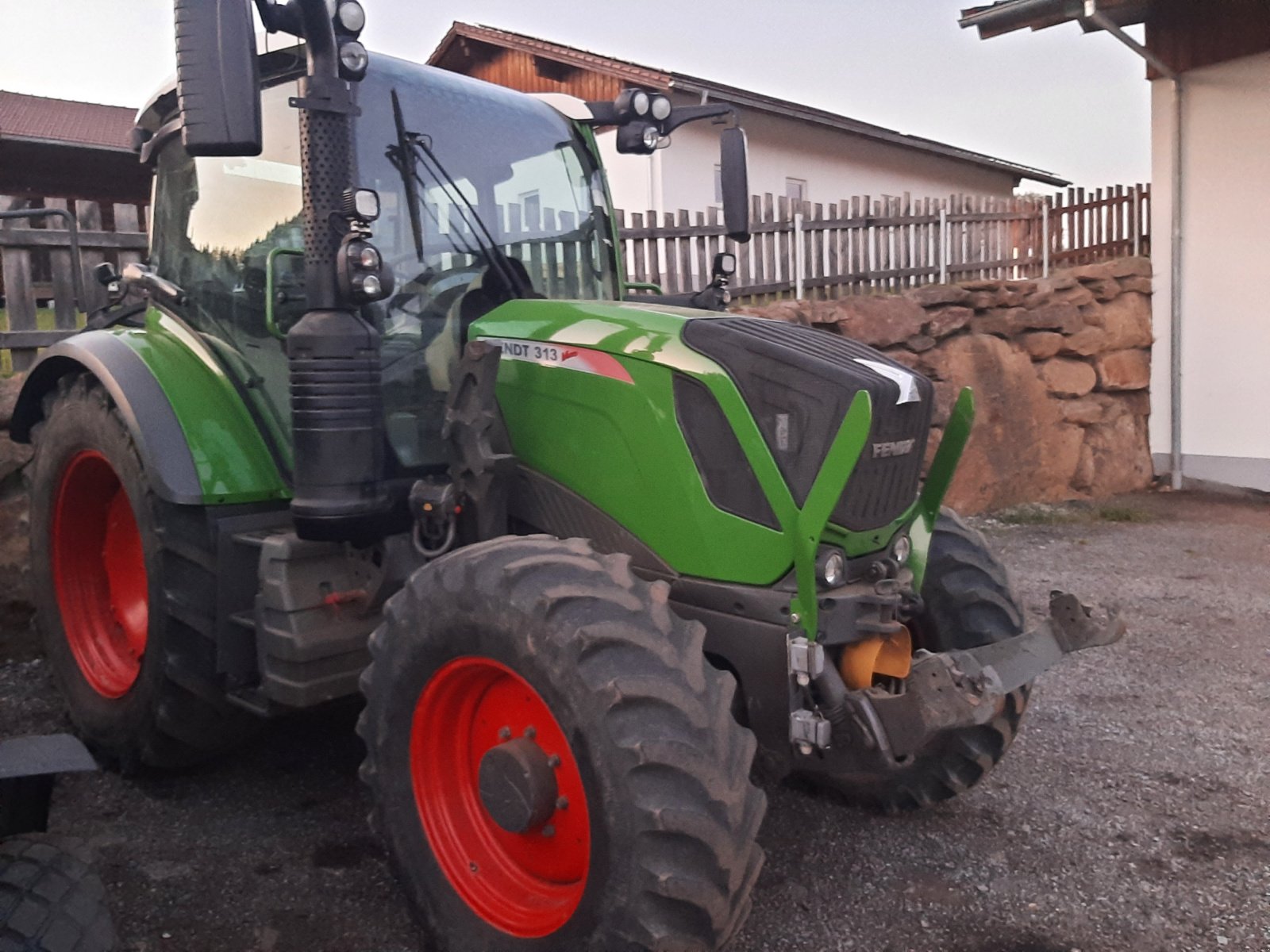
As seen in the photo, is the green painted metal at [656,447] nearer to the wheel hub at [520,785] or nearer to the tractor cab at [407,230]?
the tractor cab at [407,230]

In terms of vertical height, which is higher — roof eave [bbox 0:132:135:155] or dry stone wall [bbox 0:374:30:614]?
roof eave [bbox 0:132:135:155]

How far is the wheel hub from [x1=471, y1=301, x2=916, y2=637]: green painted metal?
1.95ft

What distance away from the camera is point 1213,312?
8852 mm

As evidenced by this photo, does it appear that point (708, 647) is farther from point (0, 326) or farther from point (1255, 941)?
point (0, 326)

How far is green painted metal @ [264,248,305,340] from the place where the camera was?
3.06m

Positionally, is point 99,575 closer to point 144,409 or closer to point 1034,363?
point 144,409

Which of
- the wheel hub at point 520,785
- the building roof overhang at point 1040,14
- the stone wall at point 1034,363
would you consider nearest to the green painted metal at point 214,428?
the wheel hub at point 520,785

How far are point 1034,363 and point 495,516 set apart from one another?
711 centimetres

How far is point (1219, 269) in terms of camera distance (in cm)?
877

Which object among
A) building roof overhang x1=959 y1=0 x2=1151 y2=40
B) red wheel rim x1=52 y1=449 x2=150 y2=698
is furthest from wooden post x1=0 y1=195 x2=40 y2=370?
building roof overhang x1=959 y1=0 x2=1151 y2=40

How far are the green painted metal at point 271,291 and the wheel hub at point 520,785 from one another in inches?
56.6

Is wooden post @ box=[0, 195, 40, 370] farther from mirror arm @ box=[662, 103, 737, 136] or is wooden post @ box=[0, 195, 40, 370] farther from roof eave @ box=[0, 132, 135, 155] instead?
roof eave @ box=[0, 132, 135, 155]

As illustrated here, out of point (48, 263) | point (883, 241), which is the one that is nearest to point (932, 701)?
point (48, 263)

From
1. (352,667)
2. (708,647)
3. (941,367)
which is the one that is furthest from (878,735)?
(941,367)
